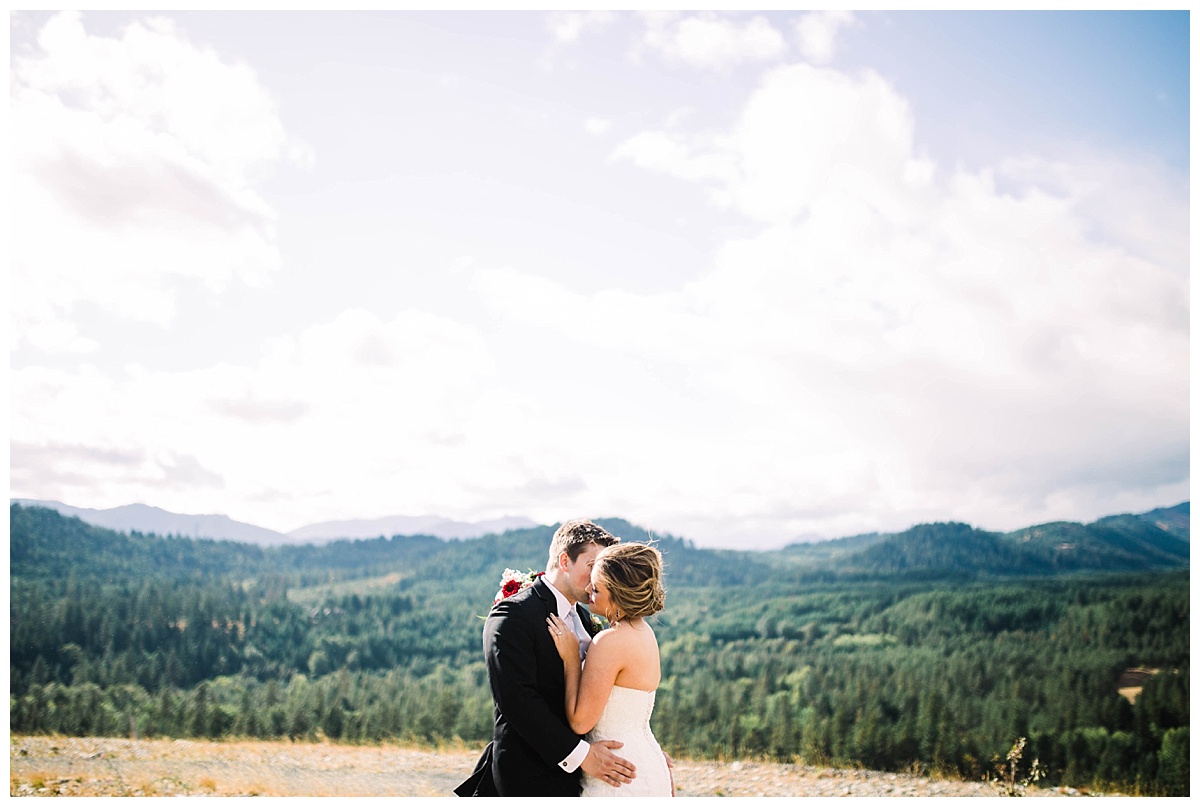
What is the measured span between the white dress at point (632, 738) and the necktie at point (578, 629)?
0.21 metres

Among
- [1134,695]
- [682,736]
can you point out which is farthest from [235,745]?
[1134,695]

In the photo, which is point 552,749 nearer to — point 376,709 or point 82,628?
point 376,709

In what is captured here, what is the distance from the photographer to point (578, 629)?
358 cm

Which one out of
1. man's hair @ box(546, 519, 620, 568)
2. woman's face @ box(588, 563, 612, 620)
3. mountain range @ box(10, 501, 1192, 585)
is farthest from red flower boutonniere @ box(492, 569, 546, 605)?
mountain range @ box(10, 501, 1192, 585)

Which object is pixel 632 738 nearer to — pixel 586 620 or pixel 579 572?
pixel 586 620

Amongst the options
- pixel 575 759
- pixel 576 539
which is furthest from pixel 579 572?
pixel 575 759

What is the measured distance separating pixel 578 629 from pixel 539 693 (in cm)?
38

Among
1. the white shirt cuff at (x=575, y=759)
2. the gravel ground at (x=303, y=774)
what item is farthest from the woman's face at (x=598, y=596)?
the gravel ground at (x=303, y=774)

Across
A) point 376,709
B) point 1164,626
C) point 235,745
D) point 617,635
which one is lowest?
point 376,709

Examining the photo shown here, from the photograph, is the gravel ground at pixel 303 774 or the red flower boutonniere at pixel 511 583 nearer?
the red flower boutonniere at pixel 511 583

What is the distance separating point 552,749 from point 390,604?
62.0 meters

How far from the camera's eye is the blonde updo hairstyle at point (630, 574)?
10.7ft

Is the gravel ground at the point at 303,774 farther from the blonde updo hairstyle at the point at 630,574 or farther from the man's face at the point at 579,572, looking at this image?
the blonde updo hairstyle at the point at 630,574

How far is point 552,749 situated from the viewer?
3.19 m
